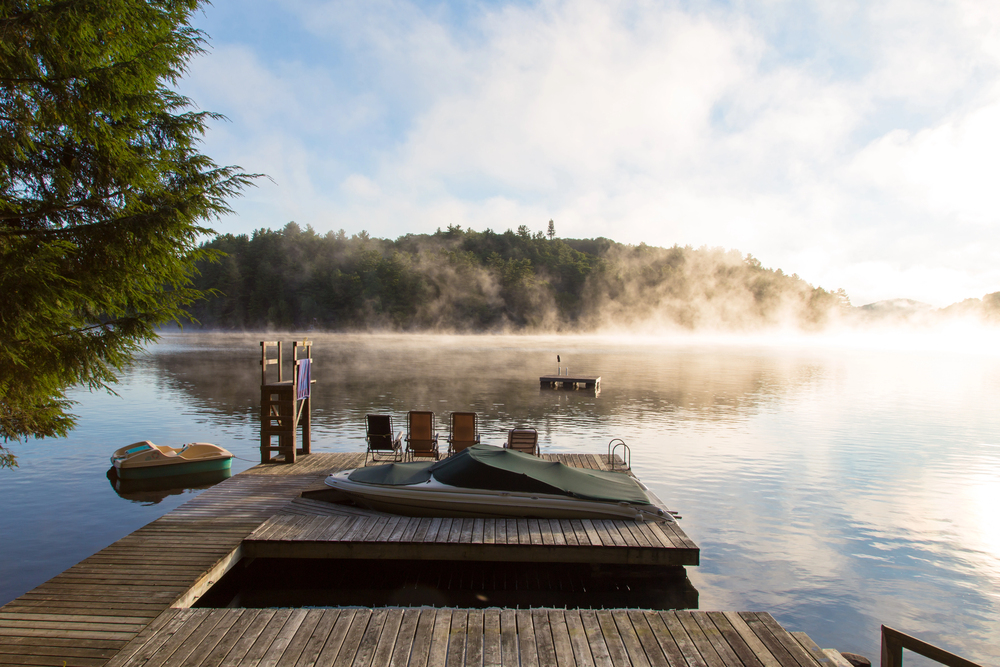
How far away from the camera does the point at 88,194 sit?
5.63m

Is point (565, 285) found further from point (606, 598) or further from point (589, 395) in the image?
point (606, 598)

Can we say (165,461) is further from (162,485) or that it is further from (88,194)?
(88,194)

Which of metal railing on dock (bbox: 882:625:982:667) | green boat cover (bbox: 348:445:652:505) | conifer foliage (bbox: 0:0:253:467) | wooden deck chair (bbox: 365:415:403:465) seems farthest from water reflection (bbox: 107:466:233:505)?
metal railing on dock (bbox: 882:625:982:667)

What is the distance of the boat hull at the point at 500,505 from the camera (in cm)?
741

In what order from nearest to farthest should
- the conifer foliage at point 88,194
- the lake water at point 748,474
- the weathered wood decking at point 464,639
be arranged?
the weathered wood decking at point 464,639 → the conifer foliage at point 88,194 → the lake water at point 748,474

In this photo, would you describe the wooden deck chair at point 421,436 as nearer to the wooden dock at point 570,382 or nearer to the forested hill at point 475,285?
the wooden dock at point 570,382

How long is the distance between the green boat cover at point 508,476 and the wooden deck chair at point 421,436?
8.85 feet

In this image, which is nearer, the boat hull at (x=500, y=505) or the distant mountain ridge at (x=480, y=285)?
the boat hull at (x=500, y=505)

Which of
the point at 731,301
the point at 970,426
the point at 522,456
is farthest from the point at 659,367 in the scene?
the point at 731,301

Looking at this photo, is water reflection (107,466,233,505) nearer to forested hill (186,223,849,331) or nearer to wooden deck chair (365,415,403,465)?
wooden deck chair (365,415,403,465)

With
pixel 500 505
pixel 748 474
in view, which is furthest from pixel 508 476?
pixel 748 474

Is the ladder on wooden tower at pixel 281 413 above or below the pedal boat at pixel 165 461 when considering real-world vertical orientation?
above

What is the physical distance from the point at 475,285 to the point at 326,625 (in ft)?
321

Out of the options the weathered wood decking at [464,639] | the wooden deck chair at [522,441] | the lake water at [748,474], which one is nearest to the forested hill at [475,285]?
the lake water at [748,474]
